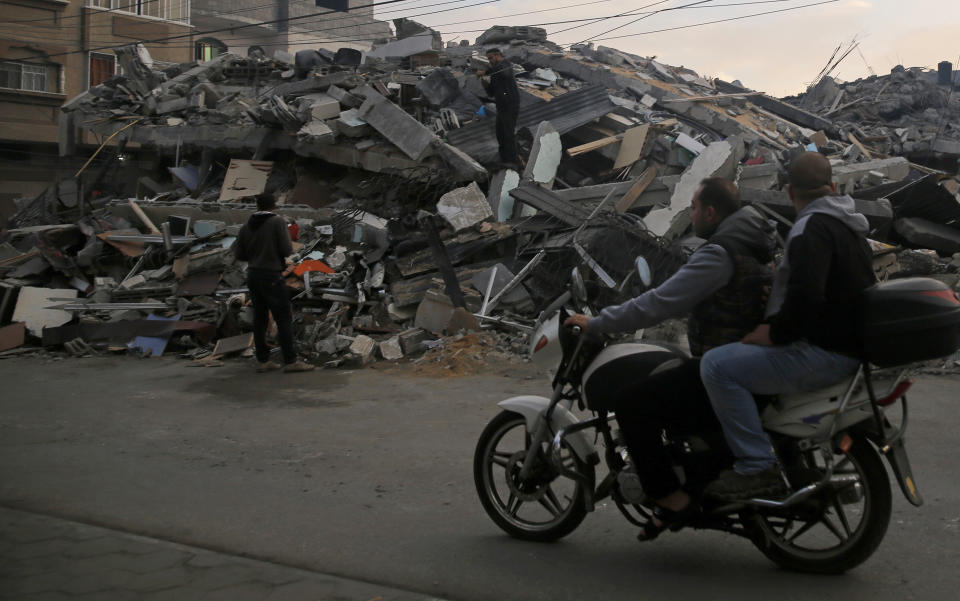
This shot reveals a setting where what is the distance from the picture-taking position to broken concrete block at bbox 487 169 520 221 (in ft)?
39.2

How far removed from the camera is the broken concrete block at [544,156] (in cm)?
1259

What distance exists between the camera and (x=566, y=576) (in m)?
3.68

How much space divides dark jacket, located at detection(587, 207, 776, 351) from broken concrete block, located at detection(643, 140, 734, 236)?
7163 mm

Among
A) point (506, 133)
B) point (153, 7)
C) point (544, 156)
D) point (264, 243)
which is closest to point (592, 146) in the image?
point (544, 156)

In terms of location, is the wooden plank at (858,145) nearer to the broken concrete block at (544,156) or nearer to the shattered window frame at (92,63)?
the broken concrete block at (544,156)

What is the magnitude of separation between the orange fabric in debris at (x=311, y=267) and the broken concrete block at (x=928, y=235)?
7628 mm

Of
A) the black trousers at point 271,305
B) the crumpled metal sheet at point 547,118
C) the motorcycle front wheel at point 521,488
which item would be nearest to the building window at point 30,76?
the crumpled metal sheet at point 547,118

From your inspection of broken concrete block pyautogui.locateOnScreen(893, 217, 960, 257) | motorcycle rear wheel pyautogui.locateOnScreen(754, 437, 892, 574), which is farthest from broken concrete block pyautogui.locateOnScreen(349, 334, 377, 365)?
broken concrete block pyautogui.locateOnScreen(893, 217, 960, 257)

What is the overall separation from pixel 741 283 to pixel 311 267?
28.2ft

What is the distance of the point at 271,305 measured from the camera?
8.93 meters

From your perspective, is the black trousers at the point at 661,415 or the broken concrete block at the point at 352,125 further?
the broken concrete block at the point at 352,125

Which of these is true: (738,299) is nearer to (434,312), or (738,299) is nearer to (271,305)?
→ (271,305)

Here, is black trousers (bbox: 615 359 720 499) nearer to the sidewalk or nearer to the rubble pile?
the sidewalk

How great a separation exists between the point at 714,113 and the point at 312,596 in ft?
47.2
